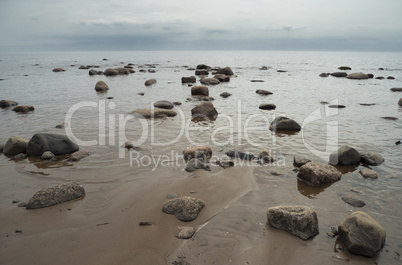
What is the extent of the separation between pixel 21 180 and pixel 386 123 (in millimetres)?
13446

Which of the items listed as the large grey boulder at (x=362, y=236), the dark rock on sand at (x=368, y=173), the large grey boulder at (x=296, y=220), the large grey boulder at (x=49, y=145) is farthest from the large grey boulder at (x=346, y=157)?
the large grey boulder at (x=49, y=145)

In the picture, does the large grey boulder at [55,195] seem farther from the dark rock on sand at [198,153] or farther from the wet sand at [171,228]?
the dark rock on sand at [198,153]

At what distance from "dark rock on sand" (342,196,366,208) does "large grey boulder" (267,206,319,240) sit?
4.32ft

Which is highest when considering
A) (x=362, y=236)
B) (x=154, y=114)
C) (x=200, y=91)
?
(x=200, y=91)

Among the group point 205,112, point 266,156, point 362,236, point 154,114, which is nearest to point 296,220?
point 362,236

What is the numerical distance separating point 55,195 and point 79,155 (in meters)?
2.35

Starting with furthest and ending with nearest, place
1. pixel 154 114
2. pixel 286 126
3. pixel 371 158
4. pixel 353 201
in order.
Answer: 1. pixel 154 114
2. pixel 286 126
3. pixel 371 158
4. pixel 353 201

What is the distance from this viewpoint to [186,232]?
4.09 metres

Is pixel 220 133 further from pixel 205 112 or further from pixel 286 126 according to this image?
pixel 205 112

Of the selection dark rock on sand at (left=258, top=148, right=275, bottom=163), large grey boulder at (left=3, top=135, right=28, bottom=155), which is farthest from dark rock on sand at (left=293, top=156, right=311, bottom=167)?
large grey boulder at (left=3, top=135, right=28, bottom=155)

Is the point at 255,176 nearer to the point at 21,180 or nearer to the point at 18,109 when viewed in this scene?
the point at 21,180

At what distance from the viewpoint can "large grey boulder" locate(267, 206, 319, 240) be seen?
4.08 meters

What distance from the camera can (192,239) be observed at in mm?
4004

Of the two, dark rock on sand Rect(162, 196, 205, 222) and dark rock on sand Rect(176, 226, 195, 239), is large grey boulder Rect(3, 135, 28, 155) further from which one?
dark rock on sand Rect(176, 226, 195, 239)
